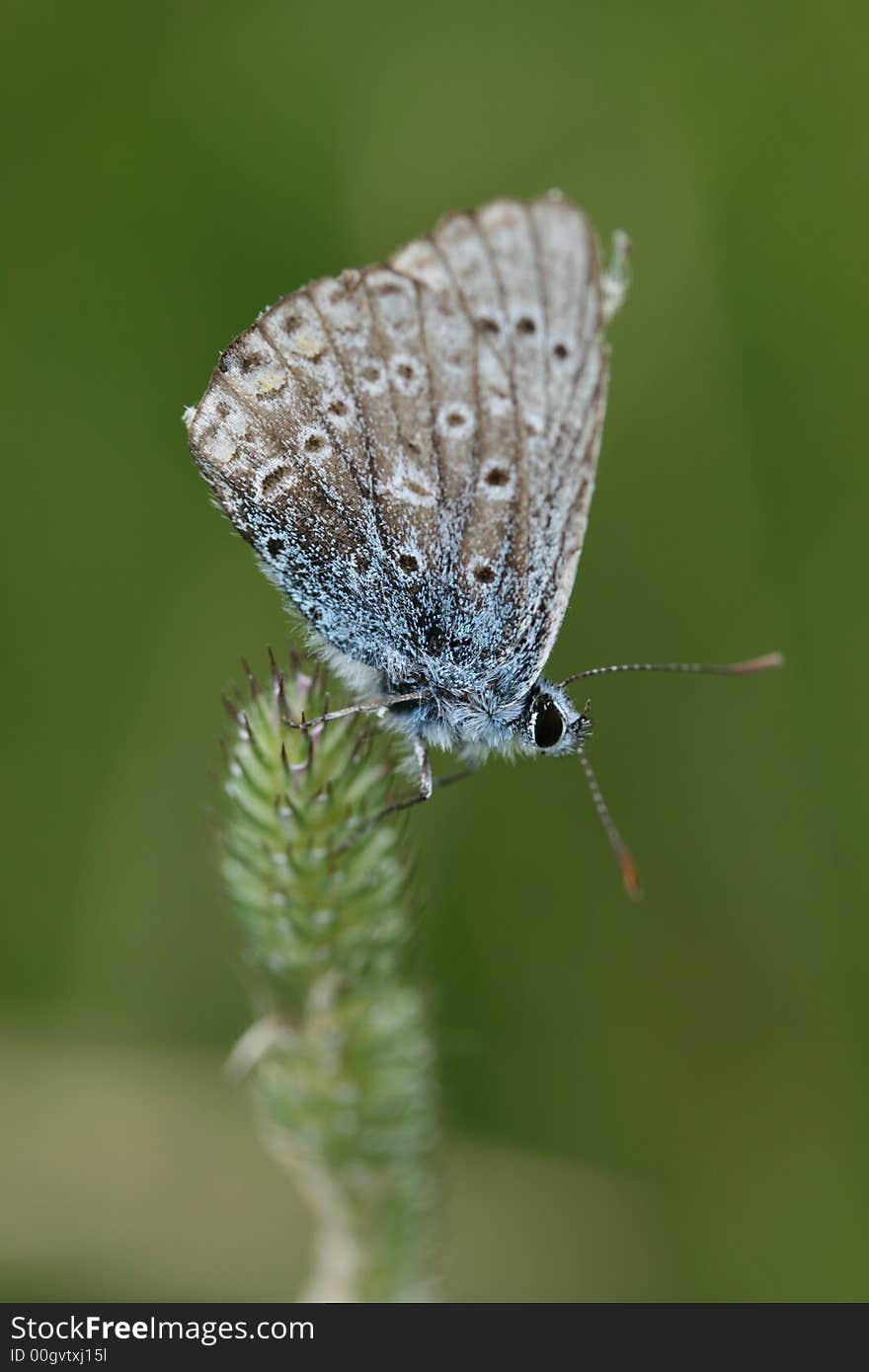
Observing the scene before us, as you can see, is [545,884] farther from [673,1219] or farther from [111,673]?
[111,673]

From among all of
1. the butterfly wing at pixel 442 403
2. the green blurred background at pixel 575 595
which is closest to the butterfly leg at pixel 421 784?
the butterfly wing at pixel 442 403

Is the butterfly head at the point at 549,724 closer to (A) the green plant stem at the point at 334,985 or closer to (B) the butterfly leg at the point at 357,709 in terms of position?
(B) the butterfly leg at the point at 357,709

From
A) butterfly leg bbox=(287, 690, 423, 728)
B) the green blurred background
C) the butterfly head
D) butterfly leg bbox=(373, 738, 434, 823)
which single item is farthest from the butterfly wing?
the green blurred background

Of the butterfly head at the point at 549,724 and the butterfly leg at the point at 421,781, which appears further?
the butterfly head at the point at 549,724

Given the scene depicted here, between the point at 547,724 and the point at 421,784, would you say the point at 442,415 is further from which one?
the point at 421,784

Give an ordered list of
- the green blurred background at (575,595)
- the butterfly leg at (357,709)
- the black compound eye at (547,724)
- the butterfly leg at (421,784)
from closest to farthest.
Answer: the butterfly leg at (357,709) → the butterfly leg at (421,784) → the black compound eye at (547,724) → the green blurred background at (575,595)

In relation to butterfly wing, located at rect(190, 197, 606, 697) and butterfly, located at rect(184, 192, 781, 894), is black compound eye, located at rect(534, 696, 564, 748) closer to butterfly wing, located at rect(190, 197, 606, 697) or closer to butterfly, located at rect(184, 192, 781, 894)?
butterfly, located at rect(184, 192, 781, 894)

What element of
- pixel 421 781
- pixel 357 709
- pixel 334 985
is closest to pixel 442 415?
pixel 357 709
